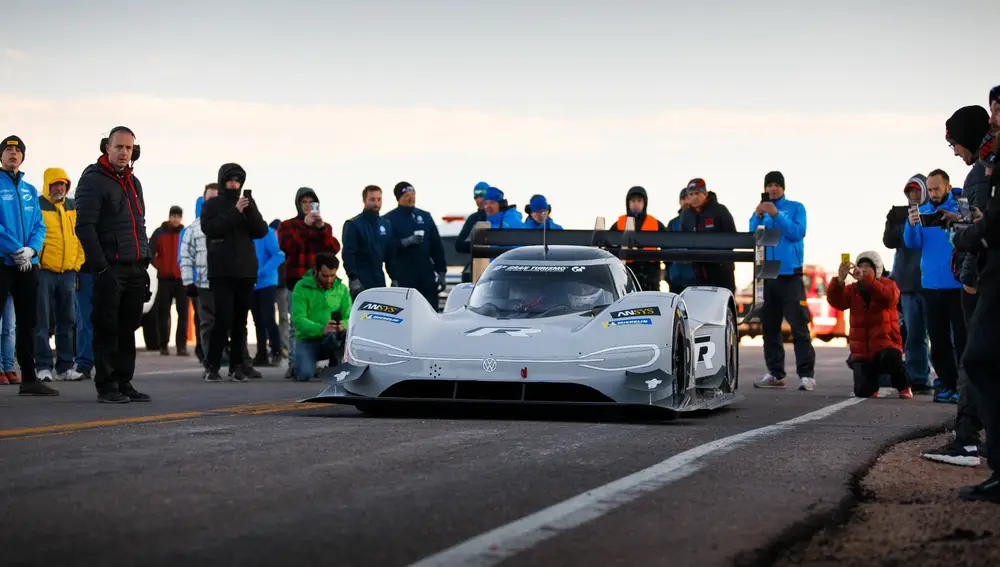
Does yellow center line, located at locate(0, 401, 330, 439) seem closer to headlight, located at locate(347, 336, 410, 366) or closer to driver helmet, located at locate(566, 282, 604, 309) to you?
headlight, located at locate(347, 336, 410, 366)

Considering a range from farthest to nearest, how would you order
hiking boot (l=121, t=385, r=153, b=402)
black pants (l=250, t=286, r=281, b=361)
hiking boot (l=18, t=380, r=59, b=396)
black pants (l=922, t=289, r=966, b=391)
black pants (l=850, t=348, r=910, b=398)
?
black pants (l=250, t=286, r=281, b=361) → black pants (l=850, t=348, r=910, b=398) → black pants (l=922, t=289, r=966, b=391) → hiking boot (l=18, t=380, r=59, b=396) → hiking boot (l=121, t=385, r=153, b=402)

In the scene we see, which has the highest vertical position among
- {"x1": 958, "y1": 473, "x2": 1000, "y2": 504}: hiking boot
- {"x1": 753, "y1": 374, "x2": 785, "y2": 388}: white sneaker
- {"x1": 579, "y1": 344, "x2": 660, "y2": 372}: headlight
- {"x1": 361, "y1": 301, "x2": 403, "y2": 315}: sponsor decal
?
{"x1": 361, "y1": 301, "x2": 403, "y2": 315}: sponsor decal

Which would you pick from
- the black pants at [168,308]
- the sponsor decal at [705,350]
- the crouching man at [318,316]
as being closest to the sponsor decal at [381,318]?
the sponsor decal at [705,350]

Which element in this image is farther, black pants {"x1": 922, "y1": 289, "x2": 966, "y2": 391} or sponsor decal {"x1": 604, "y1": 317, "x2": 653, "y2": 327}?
black pants {"x1": 922, "y1": 289, "x2": 966, "y2": 391}

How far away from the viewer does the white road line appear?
446 centimetres

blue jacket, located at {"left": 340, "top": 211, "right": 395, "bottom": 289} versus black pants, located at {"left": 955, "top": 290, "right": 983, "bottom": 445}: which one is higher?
blue jacket, located at {"left": 340, "top": 211, "right": 395, "bottom": 289}

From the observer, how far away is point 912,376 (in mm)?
15117

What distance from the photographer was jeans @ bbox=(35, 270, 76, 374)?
14.9 metres

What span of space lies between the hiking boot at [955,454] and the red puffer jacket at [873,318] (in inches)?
260

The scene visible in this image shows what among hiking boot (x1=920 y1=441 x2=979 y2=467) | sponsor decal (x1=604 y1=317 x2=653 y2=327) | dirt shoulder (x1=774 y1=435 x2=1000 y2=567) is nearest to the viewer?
dirt shoulder (x1=774 y1=435 x2=1000 y2=567)

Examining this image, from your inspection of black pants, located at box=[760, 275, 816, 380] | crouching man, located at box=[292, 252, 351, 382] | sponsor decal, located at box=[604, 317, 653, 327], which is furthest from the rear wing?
sponsor decal, located at box=[604, 317, 653, 327]

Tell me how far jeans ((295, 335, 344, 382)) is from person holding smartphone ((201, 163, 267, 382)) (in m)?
0.65

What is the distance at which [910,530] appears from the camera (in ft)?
17.5

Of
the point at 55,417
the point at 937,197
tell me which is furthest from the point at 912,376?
the point at 55,417
